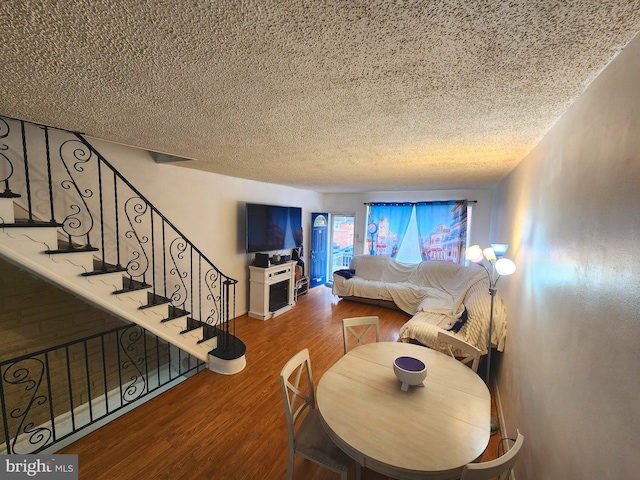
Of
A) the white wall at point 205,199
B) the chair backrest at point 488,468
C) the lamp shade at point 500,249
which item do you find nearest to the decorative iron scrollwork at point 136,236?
the white wall at point 205,199

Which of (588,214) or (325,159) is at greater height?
(325,159)

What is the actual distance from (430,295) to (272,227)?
3103 mm

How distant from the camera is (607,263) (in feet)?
2.90

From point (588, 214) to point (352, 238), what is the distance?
5.53 m

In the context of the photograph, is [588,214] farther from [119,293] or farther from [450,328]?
[119,293]

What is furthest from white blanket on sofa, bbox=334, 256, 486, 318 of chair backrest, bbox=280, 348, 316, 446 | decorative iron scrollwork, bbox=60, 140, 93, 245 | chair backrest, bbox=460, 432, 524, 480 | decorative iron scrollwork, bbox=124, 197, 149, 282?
decorative iron scrollwork, bbox=60, 140, 93, 245

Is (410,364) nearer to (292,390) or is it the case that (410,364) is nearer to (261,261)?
(292,390)

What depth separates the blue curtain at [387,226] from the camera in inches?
227

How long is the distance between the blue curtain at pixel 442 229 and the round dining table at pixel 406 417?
3.80m

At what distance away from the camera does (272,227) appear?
186 inches

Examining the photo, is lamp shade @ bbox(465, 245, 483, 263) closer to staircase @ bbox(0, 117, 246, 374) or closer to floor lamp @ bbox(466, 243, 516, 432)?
floor lamp @ bbox(466, 243, 516, 432)

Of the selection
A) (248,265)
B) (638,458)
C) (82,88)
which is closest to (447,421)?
(638,458)

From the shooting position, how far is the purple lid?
173 centimetres

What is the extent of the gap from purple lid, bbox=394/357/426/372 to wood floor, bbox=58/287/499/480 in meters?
0.80
